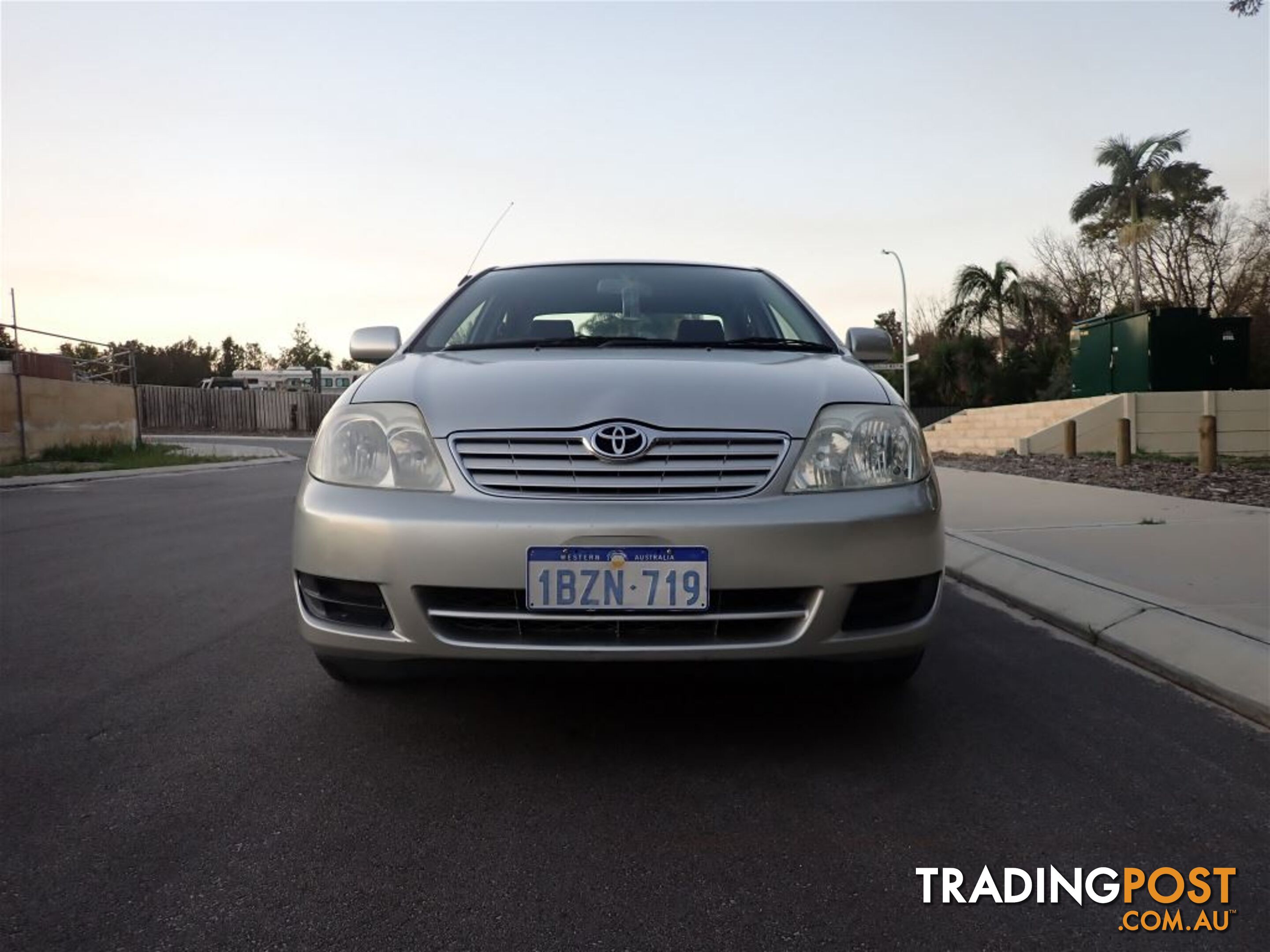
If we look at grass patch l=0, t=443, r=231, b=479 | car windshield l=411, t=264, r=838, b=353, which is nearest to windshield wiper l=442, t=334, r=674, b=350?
car windshield l=411, t=264, r=838, b=353

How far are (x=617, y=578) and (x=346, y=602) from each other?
0.76 metres

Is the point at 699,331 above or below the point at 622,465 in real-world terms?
above

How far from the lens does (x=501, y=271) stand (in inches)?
171

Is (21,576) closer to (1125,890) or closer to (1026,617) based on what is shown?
(1026,617)

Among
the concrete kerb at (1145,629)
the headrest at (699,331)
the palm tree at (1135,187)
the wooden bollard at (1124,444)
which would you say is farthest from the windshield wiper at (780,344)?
the palm tree at (1135,187)

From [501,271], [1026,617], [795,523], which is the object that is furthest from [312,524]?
[1026,617]

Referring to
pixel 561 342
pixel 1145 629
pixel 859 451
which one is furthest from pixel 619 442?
pixel 1145 629

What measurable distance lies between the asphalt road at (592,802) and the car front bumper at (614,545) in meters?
0.16

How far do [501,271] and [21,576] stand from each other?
346 cm

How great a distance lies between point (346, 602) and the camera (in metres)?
2.62

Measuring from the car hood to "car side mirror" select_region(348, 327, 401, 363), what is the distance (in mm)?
695

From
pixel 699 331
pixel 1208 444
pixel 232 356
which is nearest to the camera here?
pixel 699 331

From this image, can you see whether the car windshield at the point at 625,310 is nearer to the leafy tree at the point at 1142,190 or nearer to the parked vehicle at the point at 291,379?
the leafy tree at the point at 1142,190

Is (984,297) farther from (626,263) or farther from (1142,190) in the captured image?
(626,263)
